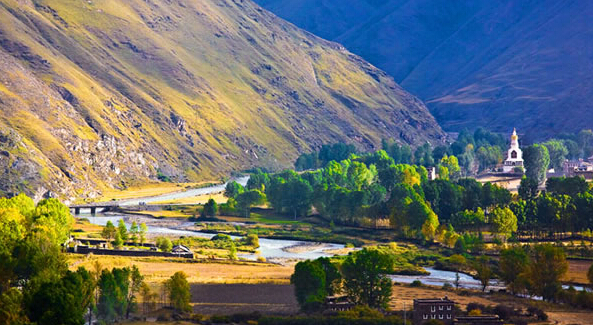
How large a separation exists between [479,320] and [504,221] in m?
67.8

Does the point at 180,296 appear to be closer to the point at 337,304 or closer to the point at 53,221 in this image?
the point at 337,304

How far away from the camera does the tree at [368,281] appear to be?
10950 cm

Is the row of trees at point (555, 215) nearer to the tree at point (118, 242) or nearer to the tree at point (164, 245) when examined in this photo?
the tree at point (164, 245)

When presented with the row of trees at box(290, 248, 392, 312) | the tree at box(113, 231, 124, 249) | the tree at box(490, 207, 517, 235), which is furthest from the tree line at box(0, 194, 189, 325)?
the tree at box(490, 207, 517, 235)

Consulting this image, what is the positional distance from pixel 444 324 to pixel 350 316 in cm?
987

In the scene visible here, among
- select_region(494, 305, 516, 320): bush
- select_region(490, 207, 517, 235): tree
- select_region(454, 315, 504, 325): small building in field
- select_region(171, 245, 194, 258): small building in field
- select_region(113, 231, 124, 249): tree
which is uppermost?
select_region(490, 207, 517, 235): tree

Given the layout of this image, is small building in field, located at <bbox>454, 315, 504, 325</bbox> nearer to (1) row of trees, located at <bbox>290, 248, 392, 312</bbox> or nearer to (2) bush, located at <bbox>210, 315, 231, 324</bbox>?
(1) row of trees, located at <bbox>290, 248, 392, 312</bbox>

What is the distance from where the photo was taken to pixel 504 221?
165625 mm

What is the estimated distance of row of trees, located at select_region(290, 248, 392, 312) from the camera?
10919cm

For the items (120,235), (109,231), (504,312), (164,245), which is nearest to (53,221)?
(120,235)

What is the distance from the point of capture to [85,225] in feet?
654

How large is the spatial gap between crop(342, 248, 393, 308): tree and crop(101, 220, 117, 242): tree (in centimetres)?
6681

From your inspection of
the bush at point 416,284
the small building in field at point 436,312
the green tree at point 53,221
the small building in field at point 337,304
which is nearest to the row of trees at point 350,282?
the small building in field at point 337,304

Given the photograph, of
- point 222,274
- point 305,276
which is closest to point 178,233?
point 222,274
